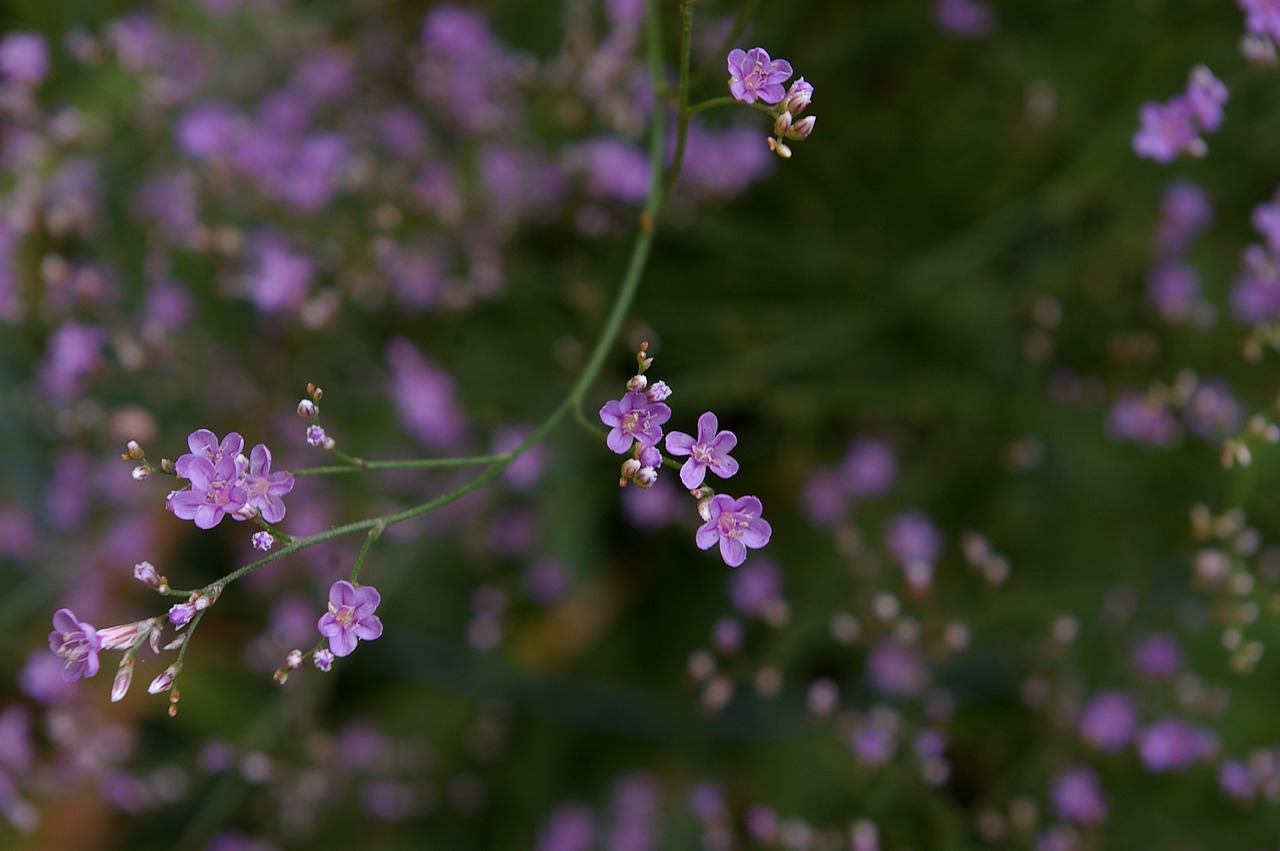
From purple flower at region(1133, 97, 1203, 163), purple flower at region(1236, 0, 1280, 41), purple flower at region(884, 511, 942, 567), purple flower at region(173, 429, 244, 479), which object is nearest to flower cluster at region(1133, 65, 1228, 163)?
purple flower at region(1133, 97, 1203, 163)

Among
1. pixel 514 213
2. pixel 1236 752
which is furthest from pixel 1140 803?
pixel 514 213

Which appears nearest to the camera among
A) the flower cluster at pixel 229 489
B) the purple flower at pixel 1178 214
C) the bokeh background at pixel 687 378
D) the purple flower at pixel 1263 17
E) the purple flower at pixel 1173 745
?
the flower cluster at pixel 229 489

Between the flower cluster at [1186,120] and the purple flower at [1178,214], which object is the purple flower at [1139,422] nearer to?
the purple flower at [1178,214]

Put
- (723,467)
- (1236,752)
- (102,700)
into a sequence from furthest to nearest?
1. (102,700)
2. (1236,752)
3. (723,467)

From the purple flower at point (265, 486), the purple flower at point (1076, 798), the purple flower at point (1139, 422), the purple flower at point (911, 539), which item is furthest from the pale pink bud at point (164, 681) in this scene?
the purple flower at point (1139, 422)

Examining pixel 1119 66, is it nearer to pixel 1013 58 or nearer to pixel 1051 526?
pixel 1013 58

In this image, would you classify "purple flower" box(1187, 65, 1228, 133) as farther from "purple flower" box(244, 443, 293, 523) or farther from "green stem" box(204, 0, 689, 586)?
"purple flower" box(244, 443, 293, 523)
